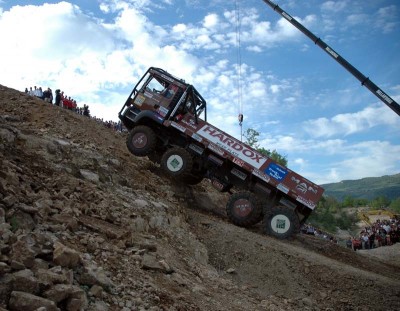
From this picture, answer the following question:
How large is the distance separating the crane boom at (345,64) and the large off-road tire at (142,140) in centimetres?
655

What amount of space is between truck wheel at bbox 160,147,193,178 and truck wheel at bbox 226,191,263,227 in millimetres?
1765

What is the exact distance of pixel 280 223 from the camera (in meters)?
10.5

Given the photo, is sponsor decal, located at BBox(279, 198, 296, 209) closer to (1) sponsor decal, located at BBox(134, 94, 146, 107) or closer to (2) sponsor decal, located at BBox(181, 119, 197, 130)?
(2) sponsor decal, located at BBox(181, 119, 197, 130)

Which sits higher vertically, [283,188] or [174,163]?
[283,188]

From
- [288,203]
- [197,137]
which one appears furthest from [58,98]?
[288,203]

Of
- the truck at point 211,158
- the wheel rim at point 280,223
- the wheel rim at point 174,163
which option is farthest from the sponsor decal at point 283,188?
the wheel rim at point 174,163

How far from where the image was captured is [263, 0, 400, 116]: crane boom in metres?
10.8

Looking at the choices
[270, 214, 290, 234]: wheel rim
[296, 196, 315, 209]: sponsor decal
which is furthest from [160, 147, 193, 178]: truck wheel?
[296, 196, 315, 209]: sponsor decal

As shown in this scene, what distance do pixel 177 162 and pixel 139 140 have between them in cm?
158

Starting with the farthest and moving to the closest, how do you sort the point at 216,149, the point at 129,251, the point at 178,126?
the point at 178,126 → the point at 216,149 → the point at 129,251

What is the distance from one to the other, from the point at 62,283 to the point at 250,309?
3.03 m

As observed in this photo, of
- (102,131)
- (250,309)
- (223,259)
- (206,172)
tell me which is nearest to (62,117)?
(102,131)

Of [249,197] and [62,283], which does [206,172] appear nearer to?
[249,197]

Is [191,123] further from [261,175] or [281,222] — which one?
[281,222]
